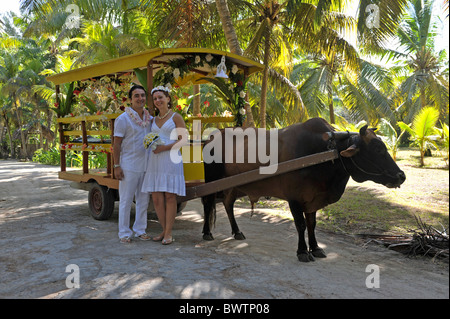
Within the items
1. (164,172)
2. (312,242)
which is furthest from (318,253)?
(164,172)

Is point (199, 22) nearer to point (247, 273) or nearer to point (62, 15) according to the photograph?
point (247, 273)

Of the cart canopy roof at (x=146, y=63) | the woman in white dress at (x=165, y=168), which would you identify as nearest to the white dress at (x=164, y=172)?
the woman in white dress at (x=165, y=168)

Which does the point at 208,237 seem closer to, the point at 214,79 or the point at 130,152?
the point at 130,152

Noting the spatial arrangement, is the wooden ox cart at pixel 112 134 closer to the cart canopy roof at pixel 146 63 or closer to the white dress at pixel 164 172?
the cart canopy roof at pixel 146 63

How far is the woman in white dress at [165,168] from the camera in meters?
4.51

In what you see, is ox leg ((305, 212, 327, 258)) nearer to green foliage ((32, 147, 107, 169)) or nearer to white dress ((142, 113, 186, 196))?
white dress ((142, 113, 186, 196))

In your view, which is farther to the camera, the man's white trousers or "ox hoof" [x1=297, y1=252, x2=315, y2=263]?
the man's white trousers

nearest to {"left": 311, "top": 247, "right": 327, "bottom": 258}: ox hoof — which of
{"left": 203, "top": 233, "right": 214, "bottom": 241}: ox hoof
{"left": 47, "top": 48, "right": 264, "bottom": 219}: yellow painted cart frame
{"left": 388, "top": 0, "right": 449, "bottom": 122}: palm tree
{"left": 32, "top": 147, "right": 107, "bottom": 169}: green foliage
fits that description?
{"left": 203, "top": 233, "right": 214, "bottom": 241}: ox hoof

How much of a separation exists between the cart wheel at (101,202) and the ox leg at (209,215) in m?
1.62

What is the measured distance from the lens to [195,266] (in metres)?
3.72

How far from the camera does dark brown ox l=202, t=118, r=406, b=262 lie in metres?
3.76

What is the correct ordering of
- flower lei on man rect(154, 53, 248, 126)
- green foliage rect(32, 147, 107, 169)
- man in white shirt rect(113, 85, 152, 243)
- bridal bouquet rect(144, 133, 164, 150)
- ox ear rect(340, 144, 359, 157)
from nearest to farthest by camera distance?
ox ear rect(340, 144, 359, 157) < bridal bouquet rect(144, 133, 164, 150) < man in white shirt rect(113, 85, 152, 243) < flower lei on man rect(154, 53, 248, 126) < green foliage rect(32, 147, 107, 169)

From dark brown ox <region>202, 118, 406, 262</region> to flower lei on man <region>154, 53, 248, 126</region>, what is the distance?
1.73m

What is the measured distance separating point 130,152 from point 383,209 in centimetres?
484
